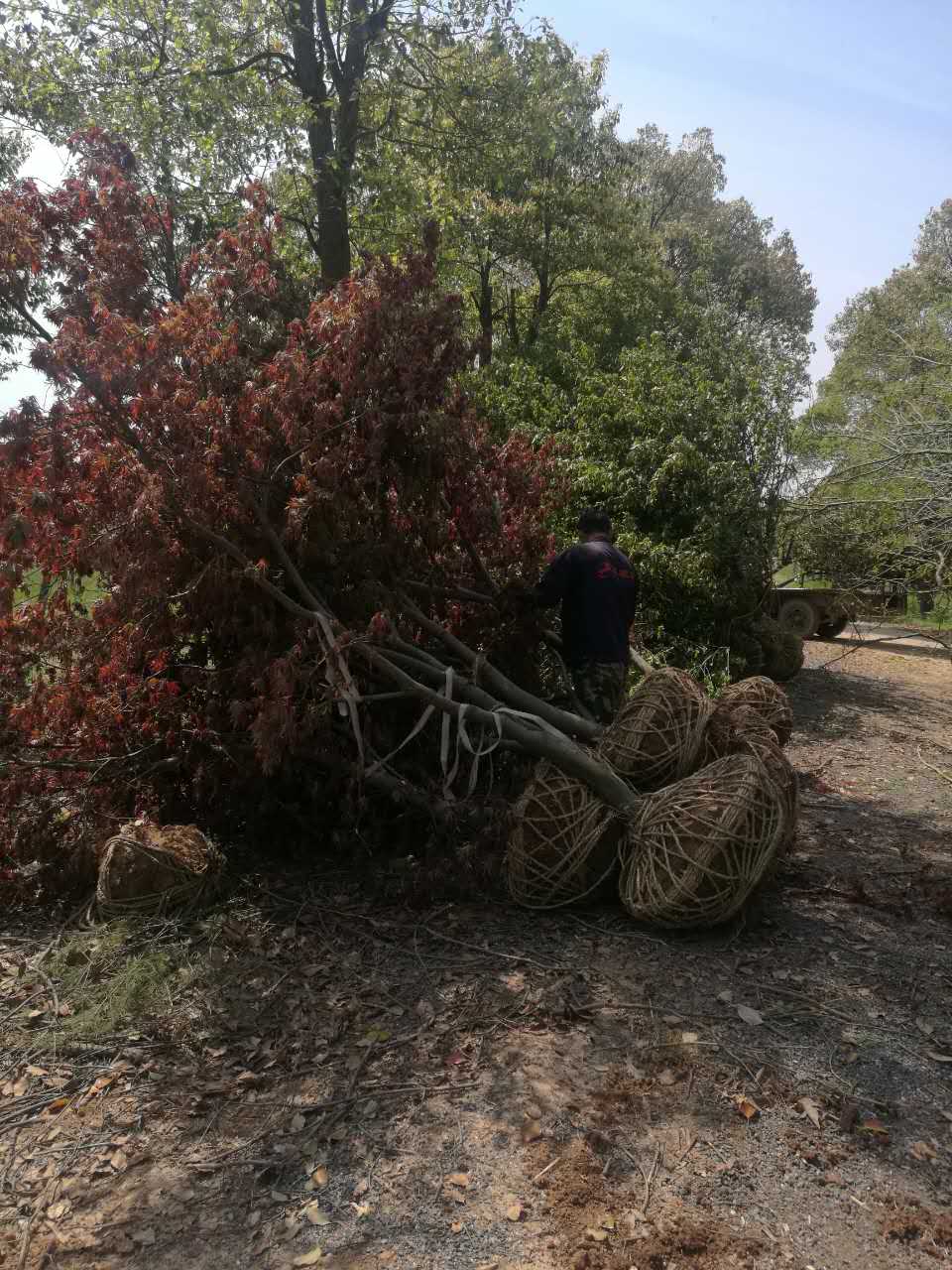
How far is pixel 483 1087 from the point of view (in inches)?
137

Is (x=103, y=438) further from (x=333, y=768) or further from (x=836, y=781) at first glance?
(x=836, y=781)

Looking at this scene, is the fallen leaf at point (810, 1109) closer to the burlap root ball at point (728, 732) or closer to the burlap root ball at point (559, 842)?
the burlap root ball at point (559, 842)

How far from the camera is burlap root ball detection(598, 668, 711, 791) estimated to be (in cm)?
511

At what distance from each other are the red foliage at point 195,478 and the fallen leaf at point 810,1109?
8.44 feet

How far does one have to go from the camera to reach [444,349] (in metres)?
5.22

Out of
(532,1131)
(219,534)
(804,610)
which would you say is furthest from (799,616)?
(532,1131)

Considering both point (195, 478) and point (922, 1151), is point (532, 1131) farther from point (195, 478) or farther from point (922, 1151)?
point (195, 478)

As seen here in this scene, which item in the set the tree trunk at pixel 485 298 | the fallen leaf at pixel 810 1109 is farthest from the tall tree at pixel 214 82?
the tree trunk at pixel 485 298

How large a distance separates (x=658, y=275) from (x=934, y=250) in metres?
21.9

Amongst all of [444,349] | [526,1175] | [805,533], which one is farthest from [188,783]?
[805,533]

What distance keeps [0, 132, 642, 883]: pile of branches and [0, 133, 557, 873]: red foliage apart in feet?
0.05

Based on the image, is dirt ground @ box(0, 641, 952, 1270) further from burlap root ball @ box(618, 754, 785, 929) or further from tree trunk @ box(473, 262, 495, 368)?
tree trunk @ box(473, 262, 495, 368)

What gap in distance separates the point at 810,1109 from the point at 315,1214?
1704mm

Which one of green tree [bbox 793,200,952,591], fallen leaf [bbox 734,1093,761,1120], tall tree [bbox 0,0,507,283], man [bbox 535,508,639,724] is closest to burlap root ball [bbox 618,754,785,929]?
fallen leaf [bbox 734,1093,761,1120]
